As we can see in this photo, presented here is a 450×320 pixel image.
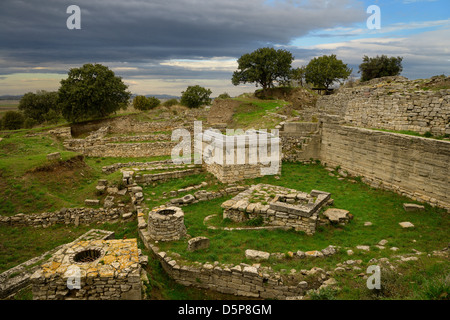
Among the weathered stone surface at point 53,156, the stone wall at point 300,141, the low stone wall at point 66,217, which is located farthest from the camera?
the stone wall at point 300,141

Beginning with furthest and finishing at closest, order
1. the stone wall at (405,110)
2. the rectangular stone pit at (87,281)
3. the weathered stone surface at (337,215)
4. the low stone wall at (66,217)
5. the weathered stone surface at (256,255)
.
Result: the stone wall at (405,110)
the low stone wall at (66,217)
the weathered stone surface at (337,215)
the weathered stone surface at (256,255)
the rectangular stone pit at (87,281)

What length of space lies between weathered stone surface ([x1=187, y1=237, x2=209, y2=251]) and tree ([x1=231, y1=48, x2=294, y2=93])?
28.2 metres

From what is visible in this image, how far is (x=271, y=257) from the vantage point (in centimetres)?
736

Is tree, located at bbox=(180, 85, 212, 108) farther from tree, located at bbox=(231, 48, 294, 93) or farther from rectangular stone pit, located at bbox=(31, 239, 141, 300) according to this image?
rectangular stone pit, located at bbox=(31, 239, 141, 300)

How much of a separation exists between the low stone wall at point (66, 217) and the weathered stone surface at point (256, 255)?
6280 mm

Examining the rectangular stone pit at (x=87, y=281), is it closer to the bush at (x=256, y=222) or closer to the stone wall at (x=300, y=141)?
the bush at (x=256, y=222)

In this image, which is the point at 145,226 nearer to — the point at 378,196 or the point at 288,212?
the point at 288,212

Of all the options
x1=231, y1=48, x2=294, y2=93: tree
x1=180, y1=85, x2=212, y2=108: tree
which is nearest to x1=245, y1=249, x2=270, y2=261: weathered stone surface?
x1=231, y1=48, x2=294, y2=93: tree

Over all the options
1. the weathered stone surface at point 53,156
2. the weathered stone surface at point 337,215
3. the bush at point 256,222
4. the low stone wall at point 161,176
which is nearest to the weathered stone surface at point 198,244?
the bush at point 256,222

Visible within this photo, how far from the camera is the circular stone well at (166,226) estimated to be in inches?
334

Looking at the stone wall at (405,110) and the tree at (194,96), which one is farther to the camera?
the tree at (194,96)

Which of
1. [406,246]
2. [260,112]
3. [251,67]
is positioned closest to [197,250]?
[406,246]

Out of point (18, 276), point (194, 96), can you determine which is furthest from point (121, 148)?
point (194, 96)

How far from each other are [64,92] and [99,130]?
503cm
